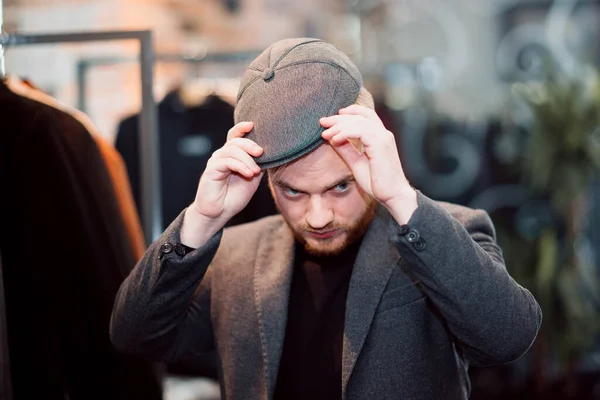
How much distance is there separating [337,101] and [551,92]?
263 centimetres

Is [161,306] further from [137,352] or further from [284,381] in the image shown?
[284,381]

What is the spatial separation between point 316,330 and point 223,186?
351 millimetres

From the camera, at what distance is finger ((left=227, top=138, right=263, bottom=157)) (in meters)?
1.19

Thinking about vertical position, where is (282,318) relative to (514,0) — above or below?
below

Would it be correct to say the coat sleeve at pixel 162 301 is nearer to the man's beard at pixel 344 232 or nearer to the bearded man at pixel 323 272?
the bearded man at pixel 323 272

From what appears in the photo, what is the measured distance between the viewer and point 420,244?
112 cm

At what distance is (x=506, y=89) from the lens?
4340 mm

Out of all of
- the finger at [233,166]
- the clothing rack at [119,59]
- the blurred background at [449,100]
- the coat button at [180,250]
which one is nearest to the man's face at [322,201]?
the finger at [233,166]

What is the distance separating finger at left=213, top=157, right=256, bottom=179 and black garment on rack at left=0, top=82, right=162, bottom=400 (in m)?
0.57

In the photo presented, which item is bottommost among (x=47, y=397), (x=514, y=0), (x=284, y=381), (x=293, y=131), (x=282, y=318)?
(x=47, y=397)

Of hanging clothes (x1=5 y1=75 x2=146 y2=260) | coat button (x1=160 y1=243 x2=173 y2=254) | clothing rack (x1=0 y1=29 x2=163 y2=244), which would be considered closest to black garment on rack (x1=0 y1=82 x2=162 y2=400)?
hanging clothes (x1=5 y1=75 x2=146 y2=260)

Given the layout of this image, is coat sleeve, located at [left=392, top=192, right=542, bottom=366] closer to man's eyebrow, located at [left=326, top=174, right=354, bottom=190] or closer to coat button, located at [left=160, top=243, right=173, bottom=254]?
man's eyebrow, located at [left=326, top=174, right=354, bottom=190]

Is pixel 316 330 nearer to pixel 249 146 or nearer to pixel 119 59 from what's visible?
pixel 249 146

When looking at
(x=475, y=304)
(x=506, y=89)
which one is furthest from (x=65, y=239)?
(x=506, y=89)
